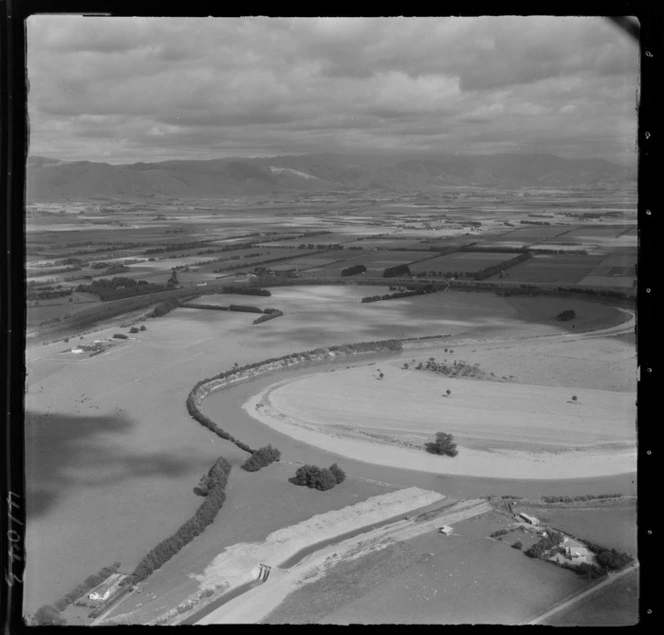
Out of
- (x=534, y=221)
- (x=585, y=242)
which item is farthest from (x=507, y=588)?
(x=534, y=221)

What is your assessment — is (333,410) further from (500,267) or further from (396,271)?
(500,267)

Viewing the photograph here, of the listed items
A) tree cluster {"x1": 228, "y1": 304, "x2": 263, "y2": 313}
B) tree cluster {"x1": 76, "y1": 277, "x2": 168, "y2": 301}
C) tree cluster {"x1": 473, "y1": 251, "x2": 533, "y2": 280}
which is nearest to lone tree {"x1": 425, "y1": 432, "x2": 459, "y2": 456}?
tree cluster {"x1": 228, "y1": 304, "x2": 263, "y2": 313}

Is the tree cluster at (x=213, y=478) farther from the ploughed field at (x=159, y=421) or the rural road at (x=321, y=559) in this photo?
the rural road at (x=321, y=559)

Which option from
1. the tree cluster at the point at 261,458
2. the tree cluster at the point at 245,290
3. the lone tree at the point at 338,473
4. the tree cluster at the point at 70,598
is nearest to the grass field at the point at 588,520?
the lone tree at the point at 338,473

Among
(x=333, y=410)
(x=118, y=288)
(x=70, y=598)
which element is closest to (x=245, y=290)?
(x=118, y=288)
